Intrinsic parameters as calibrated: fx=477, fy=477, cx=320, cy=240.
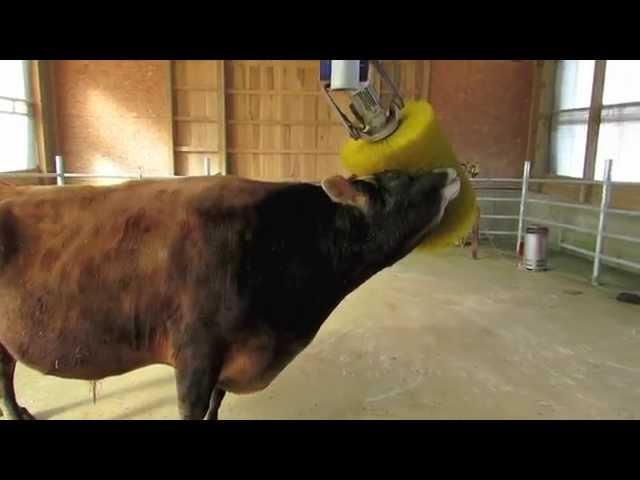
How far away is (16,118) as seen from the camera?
7281mm

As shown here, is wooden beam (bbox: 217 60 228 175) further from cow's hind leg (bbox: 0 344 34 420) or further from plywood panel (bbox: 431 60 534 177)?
cow's hind leg (bbox: 0 344 34 420)

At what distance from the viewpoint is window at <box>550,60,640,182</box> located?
564 cm

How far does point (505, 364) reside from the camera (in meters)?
2.99

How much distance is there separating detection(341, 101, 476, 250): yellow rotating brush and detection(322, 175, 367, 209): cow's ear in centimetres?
16

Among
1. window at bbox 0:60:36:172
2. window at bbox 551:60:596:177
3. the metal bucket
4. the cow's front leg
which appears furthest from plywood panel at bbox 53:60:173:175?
the cow's front leg

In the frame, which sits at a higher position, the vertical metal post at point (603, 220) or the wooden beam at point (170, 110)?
the wooden beam at point (170, 110)

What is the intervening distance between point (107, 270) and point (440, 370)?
2045mm

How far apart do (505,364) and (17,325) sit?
8.62 ft

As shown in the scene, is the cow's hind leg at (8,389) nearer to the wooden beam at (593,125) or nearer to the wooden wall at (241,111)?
the wooden wall at (241,111)

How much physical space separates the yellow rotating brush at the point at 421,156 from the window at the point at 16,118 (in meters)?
6.81

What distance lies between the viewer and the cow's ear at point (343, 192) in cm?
176

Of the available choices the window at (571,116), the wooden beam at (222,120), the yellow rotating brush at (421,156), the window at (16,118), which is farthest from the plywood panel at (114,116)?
the yellow rotating brush at (421,156)

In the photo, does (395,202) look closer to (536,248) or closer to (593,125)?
(536,248)

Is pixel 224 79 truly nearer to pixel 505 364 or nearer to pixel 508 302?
pixel 508 302
